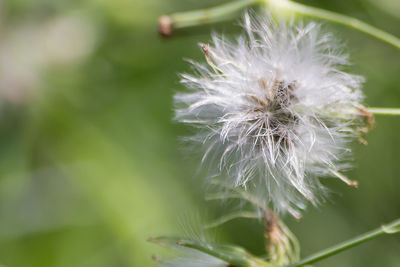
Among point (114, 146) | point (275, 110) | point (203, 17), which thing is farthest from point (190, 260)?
point (114, 146)

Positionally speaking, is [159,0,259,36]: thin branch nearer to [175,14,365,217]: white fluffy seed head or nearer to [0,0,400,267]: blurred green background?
[175,14,365,217]: white fluffy seed head

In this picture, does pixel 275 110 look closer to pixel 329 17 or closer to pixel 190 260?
pixel 329 17

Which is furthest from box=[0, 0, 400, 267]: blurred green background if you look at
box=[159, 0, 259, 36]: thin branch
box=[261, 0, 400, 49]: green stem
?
box=[261, 0, 400, 49]: green stem

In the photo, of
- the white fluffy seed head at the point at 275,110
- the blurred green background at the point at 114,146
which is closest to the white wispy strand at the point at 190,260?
the white fluffy seed head at the point at 275,110

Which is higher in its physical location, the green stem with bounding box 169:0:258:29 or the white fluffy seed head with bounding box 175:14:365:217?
the green stem with bounding box 169:0:258:29

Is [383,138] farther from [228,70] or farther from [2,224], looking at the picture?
[2,224]

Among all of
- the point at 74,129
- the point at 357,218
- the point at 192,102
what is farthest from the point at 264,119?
the point at 74,129
